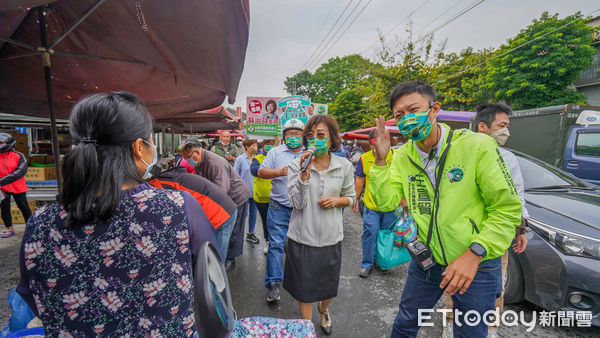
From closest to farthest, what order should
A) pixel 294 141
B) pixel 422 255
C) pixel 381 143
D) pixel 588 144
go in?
pixel 422 255, pixel 381 143, pixel 294 141, pixel 588 144

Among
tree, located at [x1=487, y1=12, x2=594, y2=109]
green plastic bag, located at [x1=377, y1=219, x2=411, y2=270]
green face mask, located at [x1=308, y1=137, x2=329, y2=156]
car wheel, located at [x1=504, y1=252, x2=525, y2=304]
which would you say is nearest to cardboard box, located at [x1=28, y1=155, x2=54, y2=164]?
green face mask, located at [x1=308, y1=137, x2=329, y2=156]

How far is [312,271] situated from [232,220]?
0.97 m

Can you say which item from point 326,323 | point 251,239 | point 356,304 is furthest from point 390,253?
point 251,239

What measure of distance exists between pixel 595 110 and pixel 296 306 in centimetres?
1007

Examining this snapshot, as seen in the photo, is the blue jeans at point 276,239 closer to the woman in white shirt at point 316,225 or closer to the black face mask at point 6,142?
the woman in white shirt at point 316,225

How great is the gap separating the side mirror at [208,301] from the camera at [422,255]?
129cm

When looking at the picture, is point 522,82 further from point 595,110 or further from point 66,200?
point 66,200

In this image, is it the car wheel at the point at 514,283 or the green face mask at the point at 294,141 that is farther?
the green face mask at the point at 294,141

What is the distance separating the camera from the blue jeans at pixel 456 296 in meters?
1.61

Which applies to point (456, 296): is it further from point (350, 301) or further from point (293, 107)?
point (293, 107)

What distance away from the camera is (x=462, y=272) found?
1.50m

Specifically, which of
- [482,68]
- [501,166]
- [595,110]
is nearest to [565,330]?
[501,166]

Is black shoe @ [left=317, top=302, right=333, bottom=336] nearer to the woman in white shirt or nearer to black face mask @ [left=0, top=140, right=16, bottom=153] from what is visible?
the woman in white shirt

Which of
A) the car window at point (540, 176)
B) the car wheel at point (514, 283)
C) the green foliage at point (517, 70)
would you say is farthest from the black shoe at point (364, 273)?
the green foliage at point (517, 70)
